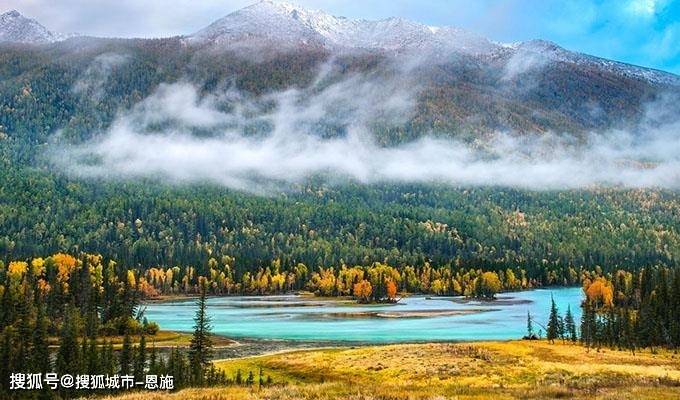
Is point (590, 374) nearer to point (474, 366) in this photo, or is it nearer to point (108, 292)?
point (474, 366)

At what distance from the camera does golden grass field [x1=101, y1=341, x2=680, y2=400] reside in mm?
46375

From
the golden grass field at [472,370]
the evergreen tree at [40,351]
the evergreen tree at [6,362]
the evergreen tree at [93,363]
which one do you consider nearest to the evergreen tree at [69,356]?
the evergreen tree at [93,363]

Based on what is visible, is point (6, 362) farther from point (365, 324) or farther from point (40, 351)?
point (365, 324)

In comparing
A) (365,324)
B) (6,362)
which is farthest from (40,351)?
(365,324)

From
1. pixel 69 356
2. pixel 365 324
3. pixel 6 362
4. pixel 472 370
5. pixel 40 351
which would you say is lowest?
pixel 472 370

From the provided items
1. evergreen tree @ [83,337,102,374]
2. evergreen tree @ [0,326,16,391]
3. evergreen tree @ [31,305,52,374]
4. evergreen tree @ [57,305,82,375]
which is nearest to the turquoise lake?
evergreen tree @ [31,305,52,374]

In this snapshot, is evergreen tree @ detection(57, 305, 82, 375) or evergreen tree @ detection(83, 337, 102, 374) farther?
evergreen tree @ detection(83, 337, 102, 374)

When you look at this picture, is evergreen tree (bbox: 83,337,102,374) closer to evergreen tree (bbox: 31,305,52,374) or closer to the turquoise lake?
evergreen tree (bbox: 31,305,52,374)

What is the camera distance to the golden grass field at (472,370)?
152 feet

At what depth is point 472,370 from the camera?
8162 centimetres

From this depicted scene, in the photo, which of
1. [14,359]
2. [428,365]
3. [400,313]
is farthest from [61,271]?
[428,365]

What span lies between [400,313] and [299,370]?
101 metres

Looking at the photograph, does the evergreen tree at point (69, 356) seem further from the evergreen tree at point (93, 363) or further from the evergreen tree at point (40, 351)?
the evergreen tree at point (40, 351)

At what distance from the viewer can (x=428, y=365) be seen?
86.9 meters
